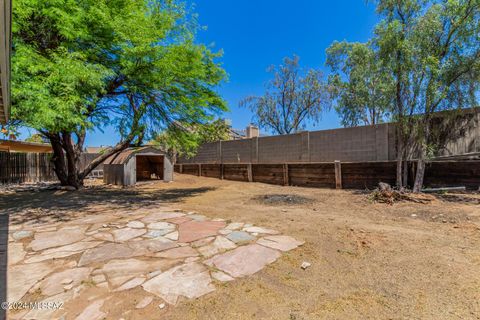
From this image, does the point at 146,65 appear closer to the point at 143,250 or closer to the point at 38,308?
the point at 143,250

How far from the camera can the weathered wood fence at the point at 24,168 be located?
12359 mm

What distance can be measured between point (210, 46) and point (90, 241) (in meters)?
6.88

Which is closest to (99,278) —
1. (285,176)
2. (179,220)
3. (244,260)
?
(244,260)

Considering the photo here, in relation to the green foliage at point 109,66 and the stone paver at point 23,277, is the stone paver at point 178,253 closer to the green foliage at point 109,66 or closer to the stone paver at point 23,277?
the stone paver at point 23,277

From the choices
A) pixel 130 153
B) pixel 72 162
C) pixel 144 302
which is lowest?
pixel 144 302

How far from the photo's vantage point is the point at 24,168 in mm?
13234

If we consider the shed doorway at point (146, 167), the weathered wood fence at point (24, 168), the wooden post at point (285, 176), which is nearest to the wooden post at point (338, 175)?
the wooden post at point (285, 176)

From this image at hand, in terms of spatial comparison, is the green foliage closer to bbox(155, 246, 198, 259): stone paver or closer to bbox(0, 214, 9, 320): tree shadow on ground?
bbox(0, 214, 9, 320): tree shadow on ground

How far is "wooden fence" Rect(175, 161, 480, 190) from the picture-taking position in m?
6.50

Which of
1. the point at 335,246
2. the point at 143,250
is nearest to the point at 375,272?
the point at 335,246

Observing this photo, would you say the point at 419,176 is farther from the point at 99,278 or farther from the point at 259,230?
the point at 99,278

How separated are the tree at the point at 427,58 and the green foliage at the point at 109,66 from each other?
5.22 metres

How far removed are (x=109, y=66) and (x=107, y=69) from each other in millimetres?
759

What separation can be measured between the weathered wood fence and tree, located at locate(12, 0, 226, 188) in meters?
5.54
